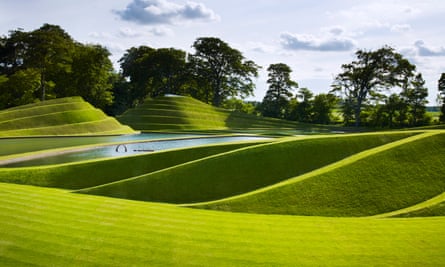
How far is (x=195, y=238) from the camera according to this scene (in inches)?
292

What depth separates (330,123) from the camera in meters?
60.5

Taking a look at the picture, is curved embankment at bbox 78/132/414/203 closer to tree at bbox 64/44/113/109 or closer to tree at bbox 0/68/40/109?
tree at bbox 0/68/40/109

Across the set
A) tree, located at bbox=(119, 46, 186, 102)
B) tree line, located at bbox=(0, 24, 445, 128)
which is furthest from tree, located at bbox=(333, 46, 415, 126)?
tree, located at bbox=(119, 46, 186, 102)

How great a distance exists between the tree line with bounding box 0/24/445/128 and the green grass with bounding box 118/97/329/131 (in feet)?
26.2

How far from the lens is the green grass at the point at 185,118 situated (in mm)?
48344

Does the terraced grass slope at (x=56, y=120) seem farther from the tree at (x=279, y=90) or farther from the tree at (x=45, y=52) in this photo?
the tree at (x=279, y=90)

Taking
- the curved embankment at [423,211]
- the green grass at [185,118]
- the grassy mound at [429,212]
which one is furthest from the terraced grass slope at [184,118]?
the grassy mound at [429,212]

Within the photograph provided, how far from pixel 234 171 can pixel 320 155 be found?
3.84 meters

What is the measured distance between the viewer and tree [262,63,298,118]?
63.5 meters

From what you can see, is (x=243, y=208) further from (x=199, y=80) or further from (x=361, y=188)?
(x=199, y=80)

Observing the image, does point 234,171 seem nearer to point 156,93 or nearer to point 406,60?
point 406,60

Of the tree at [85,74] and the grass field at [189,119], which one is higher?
the tree at [85,74]

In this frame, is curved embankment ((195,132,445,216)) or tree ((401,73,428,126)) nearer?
curved embankment ((195,132,445,216))

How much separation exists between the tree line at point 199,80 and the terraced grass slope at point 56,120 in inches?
319
